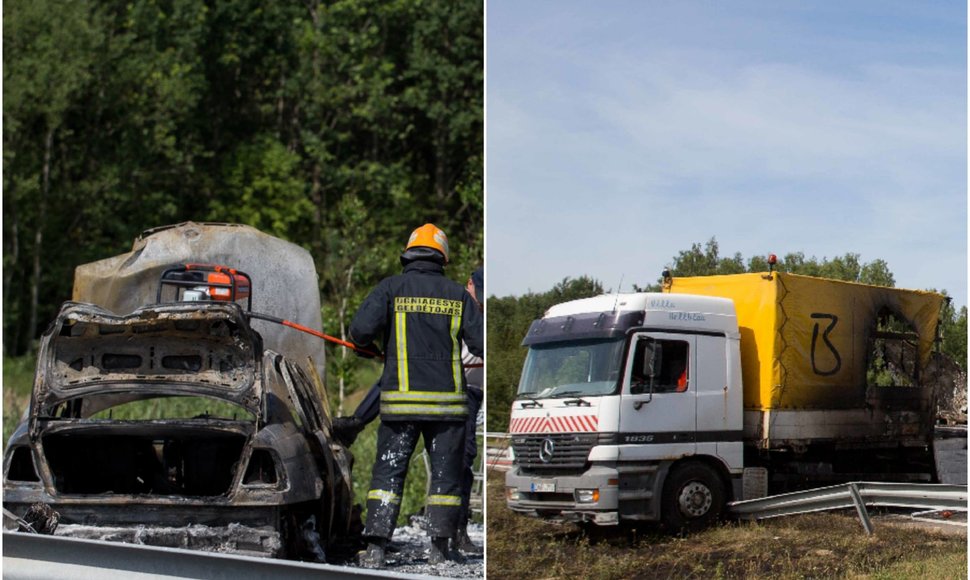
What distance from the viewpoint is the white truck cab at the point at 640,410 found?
4.61 m

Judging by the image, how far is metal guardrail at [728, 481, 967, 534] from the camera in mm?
4305

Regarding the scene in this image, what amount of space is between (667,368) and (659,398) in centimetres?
Result: 10

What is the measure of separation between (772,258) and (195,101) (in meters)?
18.2

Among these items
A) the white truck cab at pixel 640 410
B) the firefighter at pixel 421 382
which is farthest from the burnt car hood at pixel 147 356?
the white truck cab at pixel 640 410

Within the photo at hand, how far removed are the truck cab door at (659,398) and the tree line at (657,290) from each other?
21cm

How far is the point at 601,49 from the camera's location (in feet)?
16.0

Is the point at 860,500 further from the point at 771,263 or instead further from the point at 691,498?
the point at 771,263

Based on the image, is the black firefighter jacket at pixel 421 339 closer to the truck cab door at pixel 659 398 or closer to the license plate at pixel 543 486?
the license plate at pixel 543 486

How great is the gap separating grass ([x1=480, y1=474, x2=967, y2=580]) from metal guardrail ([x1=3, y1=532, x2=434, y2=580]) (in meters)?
0.65

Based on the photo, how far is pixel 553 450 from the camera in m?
4.81

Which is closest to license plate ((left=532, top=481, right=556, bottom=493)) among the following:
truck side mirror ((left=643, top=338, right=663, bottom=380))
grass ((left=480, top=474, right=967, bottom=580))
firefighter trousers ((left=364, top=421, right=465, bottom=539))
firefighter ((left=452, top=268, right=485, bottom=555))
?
grass ((left=480, top=474, right=967, bottom=580))

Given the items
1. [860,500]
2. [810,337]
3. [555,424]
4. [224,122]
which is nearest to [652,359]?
[555,424]

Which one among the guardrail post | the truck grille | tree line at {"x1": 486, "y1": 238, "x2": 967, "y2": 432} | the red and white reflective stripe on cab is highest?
tree line at {"x1": 486, "y1": 238, "x2": 967, "y2": 432}

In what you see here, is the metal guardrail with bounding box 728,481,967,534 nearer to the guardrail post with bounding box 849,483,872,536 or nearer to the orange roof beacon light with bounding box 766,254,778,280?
the guardrail post with bounding box 849,483,872,536
